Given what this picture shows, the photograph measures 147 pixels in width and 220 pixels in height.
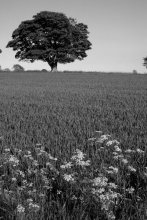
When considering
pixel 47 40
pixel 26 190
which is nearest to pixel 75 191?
pixel 26 190

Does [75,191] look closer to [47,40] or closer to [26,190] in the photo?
[26,190]

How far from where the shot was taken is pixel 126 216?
9.57 feet

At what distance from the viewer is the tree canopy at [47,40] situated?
174 feet

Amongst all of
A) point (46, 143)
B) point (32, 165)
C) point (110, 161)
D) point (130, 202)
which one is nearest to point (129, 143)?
point (110, 161)

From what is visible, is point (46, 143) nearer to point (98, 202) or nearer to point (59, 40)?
point (98, 202)

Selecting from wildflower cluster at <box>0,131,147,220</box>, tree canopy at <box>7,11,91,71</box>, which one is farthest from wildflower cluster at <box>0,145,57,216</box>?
tree canopy at <box>7,11,91,71</box>

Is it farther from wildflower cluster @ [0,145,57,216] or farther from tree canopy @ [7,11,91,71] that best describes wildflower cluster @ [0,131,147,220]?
tree canopy @ [7,11,91,71]

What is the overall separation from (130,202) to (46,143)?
2.89m

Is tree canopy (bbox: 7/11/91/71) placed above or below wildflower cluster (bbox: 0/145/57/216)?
above

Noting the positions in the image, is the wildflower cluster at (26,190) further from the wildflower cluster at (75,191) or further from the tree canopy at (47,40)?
the tree canopy at (47,40)

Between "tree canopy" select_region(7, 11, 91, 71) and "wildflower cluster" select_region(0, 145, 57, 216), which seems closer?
"wildflower cluster" select_region(0, 145, 57, 216)

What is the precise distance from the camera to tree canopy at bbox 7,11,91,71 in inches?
2094

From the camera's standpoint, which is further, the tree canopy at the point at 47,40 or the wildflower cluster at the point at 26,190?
the tree canopy at the point at 47,40

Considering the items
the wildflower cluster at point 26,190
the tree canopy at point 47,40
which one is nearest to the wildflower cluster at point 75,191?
the wildflower cluster at point 26,190
